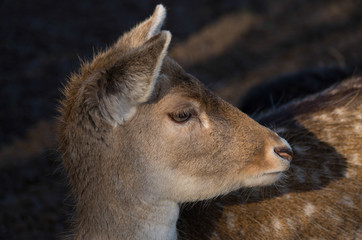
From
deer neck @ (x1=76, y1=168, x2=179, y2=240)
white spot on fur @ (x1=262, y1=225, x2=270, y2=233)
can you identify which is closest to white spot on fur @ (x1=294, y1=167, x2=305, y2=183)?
white spot on fur @ (x1=262, y1=225, x2=270, y2=233)

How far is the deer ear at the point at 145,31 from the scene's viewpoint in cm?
346

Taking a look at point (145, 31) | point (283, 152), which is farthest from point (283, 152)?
point (145, 31)

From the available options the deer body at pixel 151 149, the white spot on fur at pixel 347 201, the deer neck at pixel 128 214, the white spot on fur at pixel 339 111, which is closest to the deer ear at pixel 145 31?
the deer body at pixel 151 149

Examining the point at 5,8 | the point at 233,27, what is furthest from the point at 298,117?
the point at 5,8

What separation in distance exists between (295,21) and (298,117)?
633 cm

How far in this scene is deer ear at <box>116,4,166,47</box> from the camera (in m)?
3.46

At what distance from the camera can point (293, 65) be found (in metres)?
8.71

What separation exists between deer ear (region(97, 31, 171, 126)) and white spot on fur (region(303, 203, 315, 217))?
1.47 metres

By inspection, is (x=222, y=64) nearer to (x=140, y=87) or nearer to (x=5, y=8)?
(x=5, y=8)

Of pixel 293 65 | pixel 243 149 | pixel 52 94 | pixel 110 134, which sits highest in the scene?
pixel 110 134

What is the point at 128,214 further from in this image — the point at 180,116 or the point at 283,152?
the point at 283,152

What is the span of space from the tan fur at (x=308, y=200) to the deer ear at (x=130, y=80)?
1075mm

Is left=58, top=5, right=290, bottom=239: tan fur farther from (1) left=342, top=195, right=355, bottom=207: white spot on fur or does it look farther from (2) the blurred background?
(2) the blurred background

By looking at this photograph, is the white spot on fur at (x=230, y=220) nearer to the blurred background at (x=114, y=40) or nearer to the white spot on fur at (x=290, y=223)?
the white spot on fur at (x=290, y=223)
